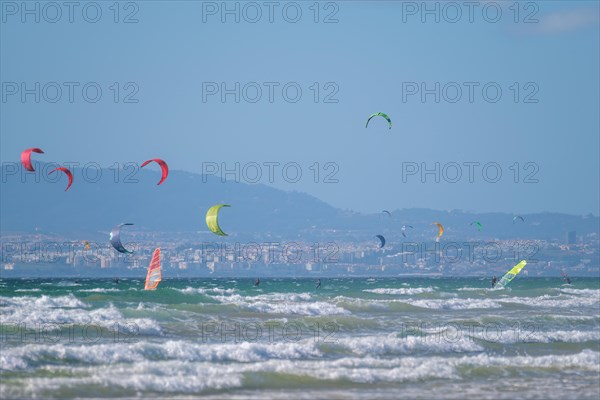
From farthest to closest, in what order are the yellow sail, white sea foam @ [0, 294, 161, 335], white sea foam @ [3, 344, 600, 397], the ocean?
the yellow sail
white sea foam @ [0, 294, 161, 335]
the ocean
white sea foam @ [3, 344, 600, 397]

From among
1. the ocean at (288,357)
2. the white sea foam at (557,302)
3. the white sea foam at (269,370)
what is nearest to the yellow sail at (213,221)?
the ocean at (288,357)

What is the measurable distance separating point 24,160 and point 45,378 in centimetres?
1505

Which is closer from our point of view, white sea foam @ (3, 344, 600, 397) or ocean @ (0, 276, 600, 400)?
white sea foam @ (3, 344, 600, 397)

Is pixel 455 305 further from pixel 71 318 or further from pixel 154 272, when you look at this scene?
pixel 71 318

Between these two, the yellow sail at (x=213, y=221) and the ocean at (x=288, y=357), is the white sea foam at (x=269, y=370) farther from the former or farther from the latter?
the yellow sail at (x=213, y=221)

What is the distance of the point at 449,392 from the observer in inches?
742

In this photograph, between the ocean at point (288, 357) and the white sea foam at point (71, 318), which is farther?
the white sea foam at point (71, 318)

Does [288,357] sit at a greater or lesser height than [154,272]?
lesser

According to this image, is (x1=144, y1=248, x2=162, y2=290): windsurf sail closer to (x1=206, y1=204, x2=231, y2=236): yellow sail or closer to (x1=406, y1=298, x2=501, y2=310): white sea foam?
(x1=206, y1=204, x2=231, y2=236): yellow sail

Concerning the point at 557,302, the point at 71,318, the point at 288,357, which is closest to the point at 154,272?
the point at 71,318

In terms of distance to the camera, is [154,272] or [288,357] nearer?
[288,357]

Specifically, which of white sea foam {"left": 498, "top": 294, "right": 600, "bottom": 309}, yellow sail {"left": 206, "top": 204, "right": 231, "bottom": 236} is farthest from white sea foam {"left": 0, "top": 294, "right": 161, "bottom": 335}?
white sea foam {"left": 498, "top": 294, "right": 600, "bottom": 309}

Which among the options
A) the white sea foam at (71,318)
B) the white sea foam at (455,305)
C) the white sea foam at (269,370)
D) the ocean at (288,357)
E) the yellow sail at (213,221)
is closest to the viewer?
the white sea foam at (269,370)

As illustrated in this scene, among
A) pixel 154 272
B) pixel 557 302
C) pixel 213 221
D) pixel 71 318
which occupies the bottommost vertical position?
pixel 557 302
